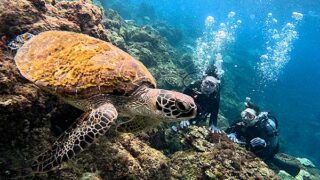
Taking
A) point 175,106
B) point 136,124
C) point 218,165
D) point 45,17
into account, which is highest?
point 45,17

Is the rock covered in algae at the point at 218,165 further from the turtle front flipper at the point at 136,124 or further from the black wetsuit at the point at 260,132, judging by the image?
the black wetsuit at the point at 260,132

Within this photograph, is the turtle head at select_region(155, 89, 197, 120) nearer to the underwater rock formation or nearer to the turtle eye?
the turtle eye

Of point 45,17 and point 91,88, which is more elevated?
point 45,17

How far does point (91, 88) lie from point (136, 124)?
825 millimetres

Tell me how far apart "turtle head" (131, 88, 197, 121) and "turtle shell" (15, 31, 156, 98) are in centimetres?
33

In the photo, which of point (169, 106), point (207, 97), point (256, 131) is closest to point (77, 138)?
point (169, 106)

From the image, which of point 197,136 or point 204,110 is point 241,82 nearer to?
point 204,110

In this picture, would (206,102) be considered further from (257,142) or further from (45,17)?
(45,17)

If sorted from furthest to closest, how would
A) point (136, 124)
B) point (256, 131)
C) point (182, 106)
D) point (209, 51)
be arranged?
point (209, 51)
point (256, 131)
point (136, 124)
point (182, 106)

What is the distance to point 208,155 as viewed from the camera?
5.03 meters

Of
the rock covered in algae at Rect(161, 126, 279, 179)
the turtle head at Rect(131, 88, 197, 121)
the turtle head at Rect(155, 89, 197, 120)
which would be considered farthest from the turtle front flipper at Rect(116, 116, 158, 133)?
the rock covered in algae at Rect(161, 126, 279, 179)

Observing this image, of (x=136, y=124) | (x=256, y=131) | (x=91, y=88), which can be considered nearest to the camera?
(x=91, y=88)

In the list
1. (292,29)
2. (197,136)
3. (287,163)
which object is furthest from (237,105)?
(292,29)

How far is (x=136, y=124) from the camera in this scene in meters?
3.78
